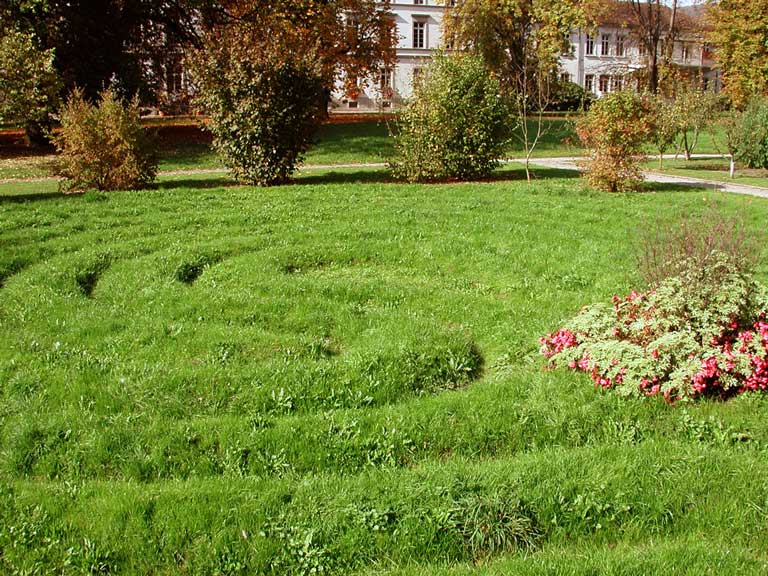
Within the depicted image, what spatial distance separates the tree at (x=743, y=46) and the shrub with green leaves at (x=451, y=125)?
Answer: 1759 cm

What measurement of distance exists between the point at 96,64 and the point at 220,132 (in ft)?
39.2

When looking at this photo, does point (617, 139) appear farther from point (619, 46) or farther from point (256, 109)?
point (619, 46)

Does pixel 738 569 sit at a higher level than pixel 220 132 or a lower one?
lower

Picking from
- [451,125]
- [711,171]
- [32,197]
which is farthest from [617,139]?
[32,197]

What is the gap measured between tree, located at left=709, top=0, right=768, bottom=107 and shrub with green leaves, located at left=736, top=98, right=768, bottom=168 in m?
8.81

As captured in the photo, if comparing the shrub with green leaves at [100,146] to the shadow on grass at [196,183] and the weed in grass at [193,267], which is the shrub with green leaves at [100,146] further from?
the weed in grass at [193,267]

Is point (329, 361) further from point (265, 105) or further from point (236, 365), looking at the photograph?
point (265, 105)

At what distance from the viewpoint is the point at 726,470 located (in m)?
4.30

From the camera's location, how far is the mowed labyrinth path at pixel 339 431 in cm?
377

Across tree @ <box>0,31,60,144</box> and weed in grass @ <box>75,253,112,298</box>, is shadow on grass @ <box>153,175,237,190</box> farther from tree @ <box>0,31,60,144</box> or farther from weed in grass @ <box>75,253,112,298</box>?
weed in grass @ <box>75,253,112,298</box>

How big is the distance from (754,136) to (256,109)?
578 inches

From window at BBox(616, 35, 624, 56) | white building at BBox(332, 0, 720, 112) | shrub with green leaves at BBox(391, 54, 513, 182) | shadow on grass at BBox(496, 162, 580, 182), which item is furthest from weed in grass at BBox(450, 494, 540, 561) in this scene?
window at BBox(616, 35, 624, 56)

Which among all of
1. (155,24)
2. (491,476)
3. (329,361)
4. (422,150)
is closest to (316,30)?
(155,24)

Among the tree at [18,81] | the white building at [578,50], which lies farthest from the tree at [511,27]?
the tree at [18,81]
